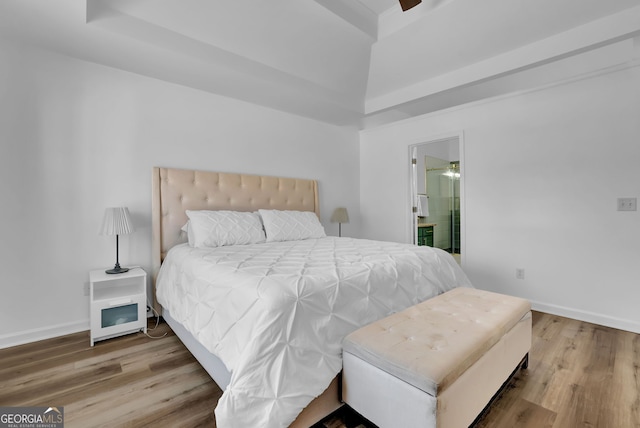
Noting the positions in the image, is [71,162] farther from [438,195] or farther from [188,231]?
[438,195]

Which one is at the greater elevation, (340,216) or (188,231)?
(340,216)

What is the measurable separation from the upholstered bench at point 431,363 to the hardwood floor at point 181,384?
0.22 meters

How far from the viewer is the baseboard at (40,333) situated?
2.18 meters

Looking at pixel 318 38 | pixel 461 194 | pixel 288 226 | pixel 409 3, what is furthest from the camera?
pixel 461 194

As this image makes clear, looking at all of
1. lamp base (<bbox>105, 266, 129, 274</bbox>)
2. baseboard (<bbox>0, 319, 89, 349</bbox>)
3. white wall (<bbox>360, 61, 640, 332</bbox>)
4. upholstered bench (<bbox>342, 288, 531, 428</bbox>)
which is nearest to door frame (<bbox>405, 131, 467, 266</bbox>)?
white wall (<bbox>360, 61, 640, 332</bbox>)

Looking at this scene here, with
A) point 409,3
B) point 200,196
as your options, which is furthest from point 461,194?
point 200,196

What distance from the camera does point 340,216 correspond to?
4.23 metres

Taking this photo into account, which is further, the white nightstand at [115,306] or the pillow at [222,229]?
the pillow at [222,229]

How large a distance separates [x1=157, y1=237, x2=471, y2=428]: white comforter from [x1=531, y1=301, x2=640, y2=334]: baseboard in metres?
1.54

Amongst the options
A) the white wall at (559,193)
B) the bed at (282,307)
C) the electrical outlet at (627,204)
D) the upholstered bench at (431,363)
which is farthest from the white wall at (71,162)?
the electrical outlet at (627,204)

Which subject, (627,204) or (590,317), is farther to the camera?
(590,317)

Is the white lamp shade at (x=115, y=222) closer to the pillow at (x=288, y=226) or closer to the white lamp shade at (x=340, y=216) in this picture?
the pillow at (x=288, y=226)

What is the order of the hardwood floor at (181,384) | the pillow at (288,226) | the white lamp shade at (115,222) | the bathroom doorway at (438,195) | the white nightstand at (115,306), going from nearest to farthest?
the hardwood floor at (181,384) → the white nightstand at (115,306) → the white lamp shade at (115,222) → the pillow at (288,226) → the bathroom doorway at (438,195)

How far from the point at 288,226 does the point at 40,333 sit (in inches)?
88.1
